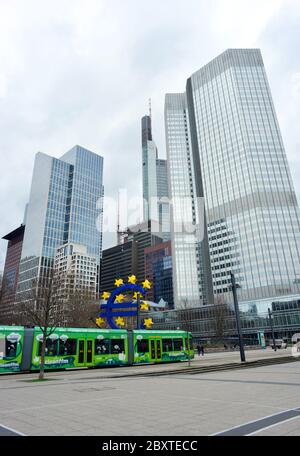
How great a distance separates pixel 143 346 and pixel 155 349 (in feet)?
5.24

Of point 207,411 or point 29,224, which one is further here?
point 29,224

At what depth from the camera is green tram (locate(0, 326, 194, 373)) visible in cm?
2322

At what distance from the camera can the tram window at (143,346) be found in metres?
30.0

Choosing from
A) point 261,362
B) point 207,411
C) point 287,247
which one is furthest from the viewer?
point 287,247

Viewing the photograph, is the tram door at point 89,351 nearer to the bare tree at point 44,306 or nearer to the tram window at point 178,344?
the bare tree at point 44,306

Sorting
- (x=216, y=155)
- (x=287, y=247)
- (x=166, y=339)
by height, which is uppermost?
(x=216, y=155)

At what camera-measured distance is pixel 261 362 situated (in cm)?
2670

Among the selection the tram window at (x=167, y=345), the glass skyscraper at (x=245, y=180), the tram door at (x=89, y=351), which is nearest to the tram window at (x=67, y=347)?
the tram door at (x=89, y=351)

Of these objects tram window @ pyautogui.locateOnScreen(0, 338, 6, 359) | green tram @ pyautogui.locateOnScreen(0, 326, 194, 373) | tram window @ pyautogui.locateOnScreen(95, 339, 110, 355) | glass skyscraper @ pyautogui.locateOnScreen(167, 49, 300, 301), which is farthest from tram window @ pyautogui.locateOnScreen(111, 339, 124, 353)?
glass skyscraper @ pyautogui.locateOnScreen(167, 49, 300, 301)

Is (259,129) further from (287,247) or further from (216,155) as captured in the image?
(287,247)

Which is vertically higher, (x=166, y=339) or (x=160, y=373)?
(x=166, y=339)

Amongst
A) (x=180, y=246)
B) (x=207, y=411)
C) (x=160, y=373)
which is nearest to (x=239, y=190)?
(x=180, y=246)

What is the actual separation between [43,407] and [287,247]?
125756 mm
